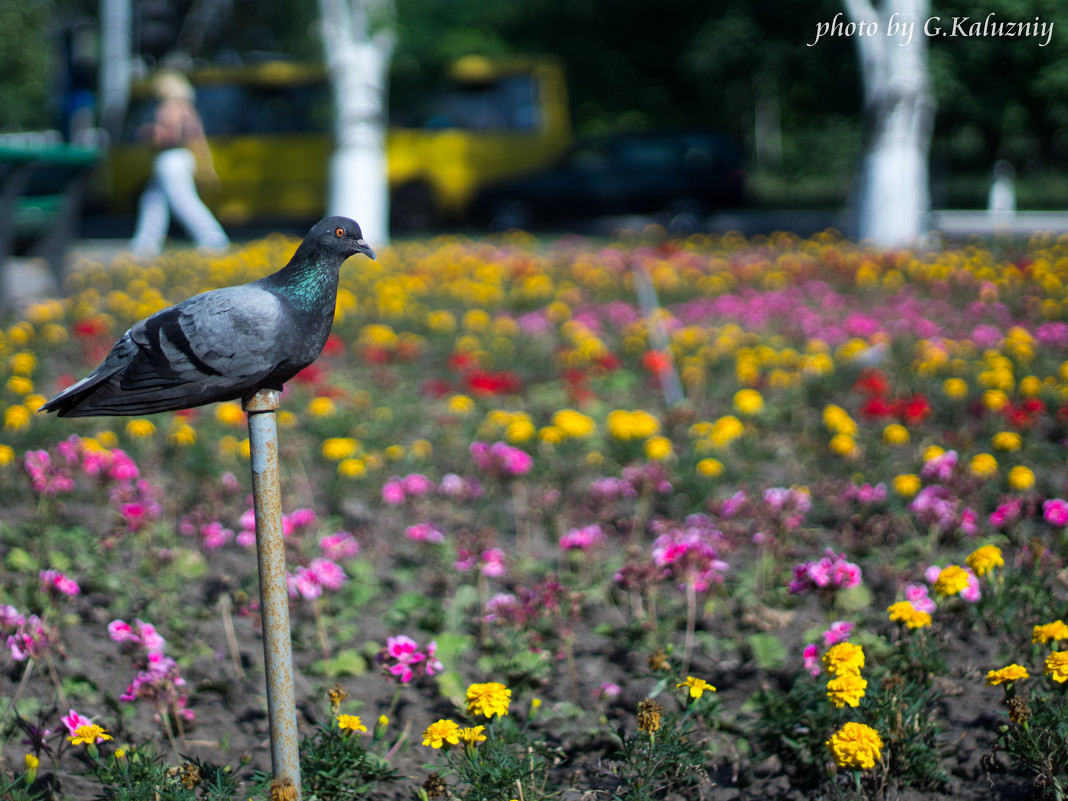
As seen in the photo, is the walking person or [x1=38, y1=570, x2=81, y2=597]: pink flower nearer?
[x1=38, y1=570, x2=81, y2=597]: pink flower

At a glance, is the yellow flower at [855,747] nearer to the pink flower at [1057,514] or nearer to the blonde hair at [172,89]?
the pink flower at [1057,514]

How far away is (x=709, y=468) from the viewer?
3.66 m

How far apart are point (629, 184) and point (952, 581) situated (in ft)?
46.9

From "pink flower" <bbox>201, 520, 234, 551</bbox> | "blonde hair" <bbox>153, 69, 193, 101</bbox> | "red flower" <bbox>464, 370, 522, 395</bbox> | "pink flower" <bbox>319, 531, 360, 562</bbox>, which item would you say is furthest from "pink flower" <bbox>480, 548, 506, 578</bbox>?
"blonde hair" <bbox>153, 69, 193, 101</bbox>

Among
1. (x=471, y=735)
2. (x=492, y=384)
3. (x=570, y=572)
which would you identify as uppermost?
(x=471, y=735)

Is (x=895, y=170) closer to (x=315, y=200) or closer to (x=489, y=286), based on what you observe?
(x=489, y=286)

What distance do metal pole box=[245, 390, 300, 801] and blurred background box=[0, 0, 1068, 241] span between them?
8.50 metres

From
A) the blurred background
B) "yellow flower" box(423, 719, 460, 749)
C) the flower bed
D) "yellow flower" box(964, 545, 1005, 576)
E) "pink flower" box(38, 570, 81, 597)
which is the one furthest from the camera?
the blurred background

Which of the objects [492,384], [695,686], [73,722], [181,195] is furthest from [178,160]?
[695,686]

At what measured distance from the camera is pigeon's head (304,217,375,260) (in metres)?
1.77

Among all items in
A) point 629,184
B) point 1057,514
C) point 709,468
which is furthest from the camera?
point 629,184

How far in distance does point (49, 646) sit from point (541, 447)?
7.33ft

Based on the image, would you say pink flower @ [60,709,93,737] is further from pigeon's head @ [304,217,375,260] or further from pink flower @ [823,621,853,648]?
pink flower @ [823,621,853,648]

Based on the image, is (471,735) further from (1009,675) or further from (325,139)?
(325,139)
